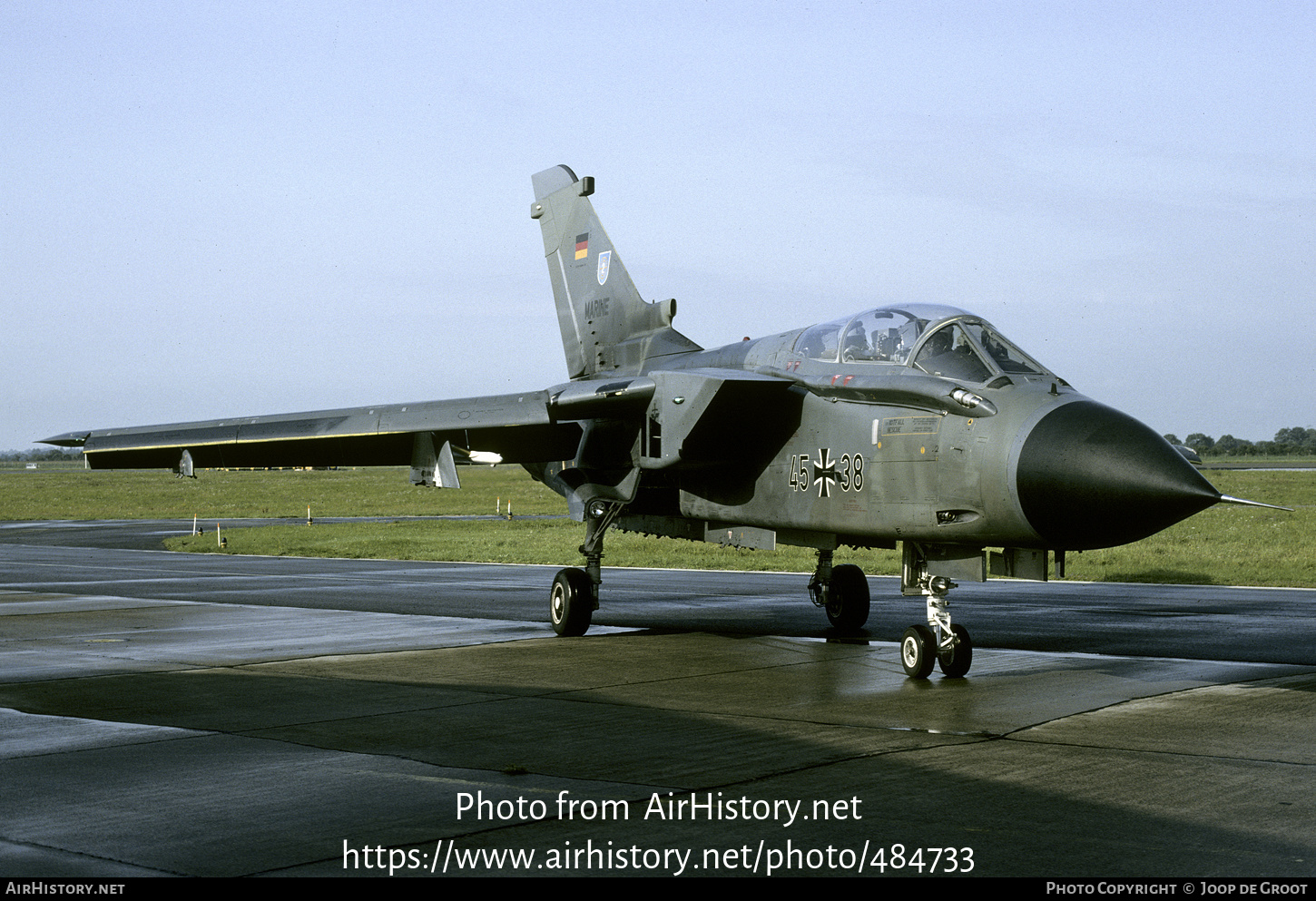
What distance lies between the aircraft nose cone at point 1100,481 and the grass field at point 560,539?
1382cm

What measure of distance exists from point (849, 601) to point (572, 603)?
3310 mm

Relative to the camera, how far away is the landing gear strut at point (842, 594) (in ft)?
47.1

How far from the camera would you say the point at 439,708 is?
9125mm

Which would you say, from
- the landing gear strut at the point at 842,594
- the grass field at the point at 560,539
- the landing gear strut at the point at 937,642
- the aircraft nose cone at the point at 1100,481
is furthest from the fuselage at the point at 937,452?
the grass field at the point at 560,539

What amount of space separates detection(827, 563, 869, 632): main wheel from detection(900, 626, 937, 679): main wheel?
3720mm

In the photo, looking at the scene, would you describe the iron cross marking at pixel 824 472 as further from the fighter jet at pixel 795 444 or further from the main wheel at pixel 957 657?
the main wheel at pixel 957 657

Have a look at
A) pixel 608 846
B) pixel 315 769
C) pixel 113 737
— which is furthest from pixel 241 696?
pixel 608 846

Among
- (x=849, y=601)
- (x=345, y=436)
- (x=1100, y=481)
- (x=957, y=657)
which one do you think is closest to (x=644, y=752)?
(x=1100, y=481)

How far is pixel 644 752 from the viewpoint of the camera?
741 centimetres

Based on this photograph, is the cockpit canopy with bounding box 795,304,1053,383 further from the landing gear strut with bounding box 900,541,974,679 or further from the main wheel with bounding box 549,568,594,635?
the main wheel with bounding box 549,568,594,635

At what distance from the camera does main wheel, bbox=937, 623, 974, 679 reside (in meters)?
10.5

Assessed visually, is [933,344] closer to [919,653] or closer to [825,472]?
[825,472]

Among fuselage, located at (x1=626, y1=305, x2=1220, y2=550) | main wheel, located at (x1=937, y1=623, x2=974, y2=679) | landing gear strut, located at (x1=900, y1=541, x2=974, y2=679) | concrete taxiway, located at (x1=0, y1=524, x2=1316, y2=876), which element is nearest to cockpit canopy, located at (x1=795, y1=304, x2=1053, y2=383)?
fuselage, located at (x1=626, y1=305, x2=1220, y2=550)
